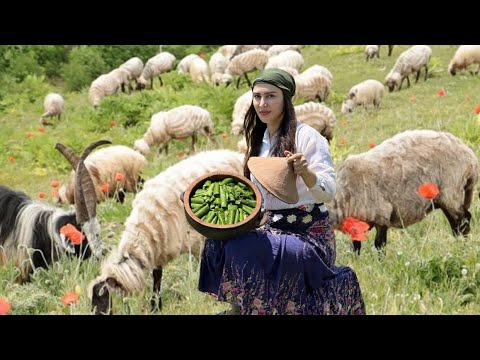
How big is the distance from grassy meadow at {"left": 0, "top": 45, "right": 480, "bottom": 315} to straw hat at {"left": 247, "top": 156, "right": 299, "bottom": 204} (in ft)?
3.76

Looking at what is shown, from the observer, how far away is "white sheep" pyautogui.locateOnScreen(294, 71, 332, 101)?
1300 cm

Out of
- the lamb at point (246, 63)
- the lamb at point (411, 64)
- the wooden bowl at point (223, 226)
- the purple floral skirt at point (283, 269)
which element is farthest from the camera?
the lamb at point (246, 63)

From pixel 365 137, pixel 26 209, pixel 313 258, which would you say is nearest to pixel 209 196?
pixel 313 258

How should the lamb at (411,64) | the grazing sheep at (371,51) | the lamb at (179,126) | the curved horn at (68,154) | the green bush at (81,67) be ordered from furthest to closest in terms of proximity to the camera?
the green bush at (81,67) → the grazing sheep at (371,51) → the lamb at (411,64) → the lamb at (179,126) → the curved horn at (68,154)

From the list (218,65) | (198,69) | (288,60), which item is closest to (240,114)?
(288,60)

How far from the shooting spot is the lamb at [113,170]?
7938 mm

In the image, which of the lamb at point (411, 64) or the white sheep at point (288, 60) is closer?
the lamb at point (411, 64)

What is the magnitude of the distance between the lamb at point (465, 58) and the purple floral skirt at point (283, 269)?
10.9 metres

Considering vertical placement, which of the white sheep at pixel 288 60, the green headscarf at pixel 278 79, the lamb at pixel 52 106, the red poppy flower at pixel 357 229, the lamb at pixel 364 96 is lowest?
the lamb at pixel 52 106

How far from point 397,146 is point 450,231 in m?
0.84

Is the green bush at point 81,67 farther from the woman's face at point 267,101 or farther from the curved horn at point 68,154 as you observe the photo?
the woman's face at point 267,101

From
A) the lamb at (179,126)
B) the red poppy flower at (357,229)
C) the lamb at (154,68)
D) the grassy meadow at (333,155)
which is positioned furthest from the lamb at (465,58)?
the lamb at (154,68)

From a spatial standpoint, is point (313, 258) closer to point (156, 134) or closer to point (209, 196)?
point (209, 196)

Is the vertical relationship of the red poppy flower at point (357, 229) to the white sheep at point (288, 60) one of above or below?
below
